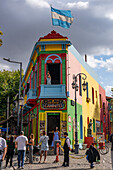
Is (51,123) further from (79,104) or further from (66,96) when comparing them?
(79,104)

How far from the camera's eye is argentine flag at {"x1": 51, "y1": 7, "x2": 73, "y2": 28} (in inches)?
731

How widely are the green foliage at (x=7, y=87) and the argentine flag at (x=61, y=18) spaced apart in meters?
18.4

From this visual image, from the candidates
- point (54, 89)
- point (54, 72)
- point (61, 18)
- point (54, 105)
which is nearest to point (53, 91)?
point (54, 89)

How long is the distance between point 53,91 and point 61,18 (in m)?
6.10

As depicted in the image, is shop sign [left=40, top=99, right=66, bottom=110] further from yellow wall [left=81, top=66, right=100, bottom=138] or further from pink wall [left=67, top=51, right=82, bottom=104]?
yellow wall [left=81, top=66, right=100, bottom=138]

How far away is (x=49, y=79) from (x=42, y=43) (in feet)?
9.80

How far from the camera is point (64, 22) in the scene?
1880 cm

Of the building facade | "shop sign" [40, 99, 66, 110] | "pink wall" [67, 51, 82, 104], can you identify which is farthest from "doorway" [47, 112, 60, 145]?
"pink wall" [67, 51, 82, 104]

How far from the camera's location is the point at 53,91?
17.9 meters

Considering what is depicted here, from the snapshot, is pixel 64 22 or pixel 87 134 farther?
pixel 87 134

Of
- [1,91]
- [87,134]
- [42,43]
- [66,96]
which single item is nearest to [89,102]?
[87,134]

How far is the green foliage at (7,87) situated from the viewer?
34.5m

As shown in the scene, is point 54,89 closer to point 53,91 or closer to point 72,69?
point 53,91

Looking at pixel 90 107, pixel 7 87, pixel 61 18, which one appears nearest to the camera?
pixel 61 18
